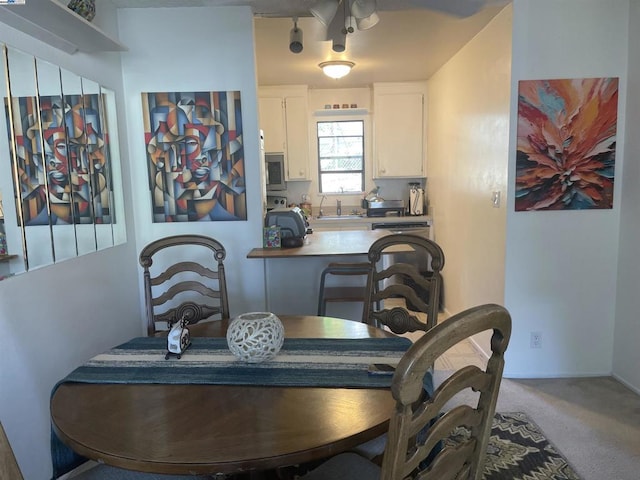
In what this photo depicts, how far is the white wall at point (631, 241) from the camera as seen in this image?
255 cm

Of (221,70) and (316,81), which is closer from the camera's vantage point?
(221,70)

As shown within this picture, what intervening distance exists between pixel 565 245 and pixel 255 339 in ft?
7.64

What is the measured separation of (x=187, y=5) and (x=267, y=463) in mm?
2610

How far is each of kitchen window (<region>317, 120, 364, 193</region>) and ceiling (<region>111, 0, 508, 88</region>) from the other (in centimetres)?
64

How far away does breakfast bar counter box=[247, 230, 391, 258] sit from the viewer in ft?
8.20

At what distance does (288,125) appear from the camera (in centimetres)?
493

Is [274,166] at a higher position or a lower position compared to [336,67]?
lower

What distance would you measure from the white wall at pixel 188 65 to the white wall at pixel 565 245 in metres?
1.64

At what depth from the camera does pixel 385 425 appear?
1025 millimetres

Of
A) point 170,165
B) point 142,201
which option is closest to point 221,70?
point 170,165

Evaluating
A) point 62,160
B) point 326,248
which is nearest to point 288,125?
point 326,248

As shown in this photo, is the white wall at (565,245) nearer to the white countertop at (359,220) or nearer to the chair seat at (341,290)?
the chair seat at (341,290)

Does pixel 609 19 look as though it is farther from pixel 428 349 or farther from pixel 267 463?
pixel 267 463

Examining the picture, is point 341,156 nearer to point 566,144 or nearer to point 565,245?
point 566,144
